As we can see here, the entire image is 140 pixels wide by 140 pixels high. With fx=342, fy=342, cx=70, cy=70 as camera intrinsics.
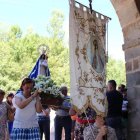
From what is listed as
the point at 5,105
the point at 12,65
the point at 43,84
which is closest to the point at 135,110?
the point at 43,84

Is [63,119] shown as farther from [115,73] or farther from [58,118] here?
[115,73]

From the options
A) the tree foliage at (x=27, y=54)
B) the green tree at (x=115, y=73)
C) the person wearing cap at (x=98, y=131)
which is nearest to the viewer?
the person wearing cap at (x=98, y=131)

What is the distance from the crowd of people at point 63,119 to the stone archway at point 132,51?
1.15 feet

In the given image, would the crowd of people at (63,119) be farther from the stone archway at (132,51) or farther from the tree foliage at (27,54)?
the tree foliage at (27,54)

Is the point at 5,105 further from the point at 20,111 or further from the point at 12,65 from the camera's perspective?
the point at 12,65

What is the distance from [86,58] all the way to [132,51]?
0.85 metres

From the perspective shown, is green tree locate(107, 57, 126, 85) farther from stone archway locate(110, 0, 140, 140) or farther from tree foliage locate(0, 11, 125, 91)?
stone archway locate(110, 0, 140, 140)

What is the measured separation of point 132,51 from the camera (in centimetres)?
510

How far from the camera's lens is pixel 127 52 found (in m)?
5.21

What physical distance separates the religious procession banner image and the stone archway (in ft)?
1.41

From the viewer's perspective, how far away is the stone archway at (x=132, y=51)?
497cm

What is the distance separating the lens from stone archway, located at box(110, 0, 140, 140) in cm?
497

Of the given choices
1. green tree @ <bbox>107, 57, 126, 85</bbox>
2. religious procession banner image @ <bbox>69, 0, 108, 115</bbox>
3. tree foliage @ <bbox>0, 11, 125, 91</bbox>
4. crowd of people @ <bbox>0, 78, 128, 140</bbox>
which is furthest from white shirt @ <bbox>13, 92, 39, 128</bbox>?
green tree @ <bbox>107, 57, 126, 85</bbox>

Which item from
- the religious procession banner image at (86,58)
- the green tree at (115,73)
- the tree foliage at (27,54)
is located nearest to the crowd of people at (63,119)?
the religious procession banner image at (86,58)
